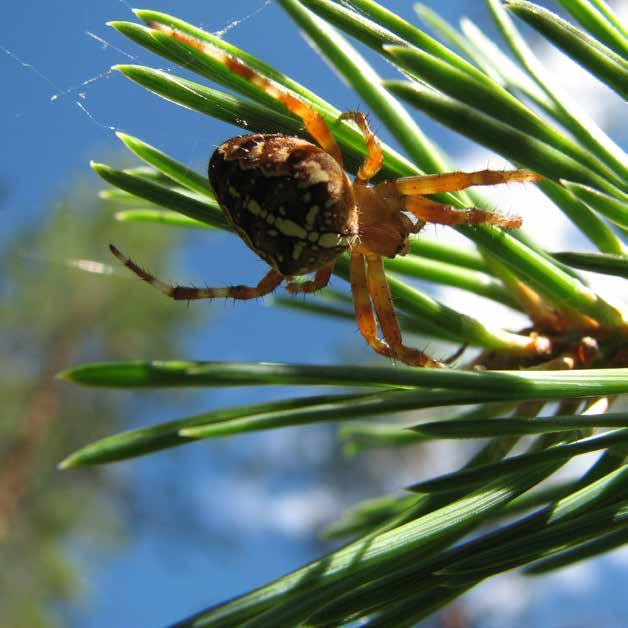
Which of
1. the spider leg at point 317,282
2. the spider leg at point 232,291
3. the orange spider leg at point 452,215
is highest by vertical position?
the spider leg at point 232,291

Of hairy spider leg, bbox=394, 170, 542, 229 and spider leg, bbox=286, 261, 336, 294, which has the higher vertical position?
spider leg, bbox=286, 261, 336, 294

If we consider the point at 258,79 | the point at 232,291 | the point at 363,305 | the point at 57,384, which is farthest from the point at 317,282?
the point at 57,384

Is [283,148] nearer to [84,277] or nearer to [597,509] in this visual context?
[597,509]

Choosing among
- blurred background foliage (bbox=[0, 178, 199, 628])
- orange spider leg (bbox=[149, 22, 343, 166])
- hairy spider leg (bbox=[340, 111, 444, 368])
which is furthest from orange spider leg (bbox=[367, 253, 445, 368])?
blurred background foliage (bbox=[0, 178, 199, 628])

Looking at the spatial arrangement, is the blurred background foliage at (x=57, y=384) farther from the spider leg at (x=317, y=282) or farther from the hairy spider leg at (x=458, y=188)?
the hairy spider leg at (x=458, y=188)

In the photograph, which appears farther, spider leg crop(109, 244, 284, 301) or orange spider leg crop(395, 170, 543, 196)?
spider leg crop(109, 244, 284, 301)

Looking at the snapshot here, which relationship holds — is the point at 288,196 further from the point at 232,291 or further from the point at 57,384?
the point at 57,384

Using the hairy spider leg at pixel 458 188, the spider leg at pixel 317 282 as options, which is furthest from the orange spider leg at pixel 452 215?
the spider leg at pixel 317 282

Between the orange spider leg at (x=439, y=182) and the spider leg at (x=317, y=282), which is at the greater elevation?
the spider leg at (x=317, y=282)

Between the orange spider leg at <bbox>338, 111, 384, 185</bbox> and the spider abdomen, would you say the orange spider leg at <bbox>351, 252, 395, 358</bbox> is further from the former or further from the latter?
the orange spider leg at <bbox>338, 111, 384, 185</bbox>
